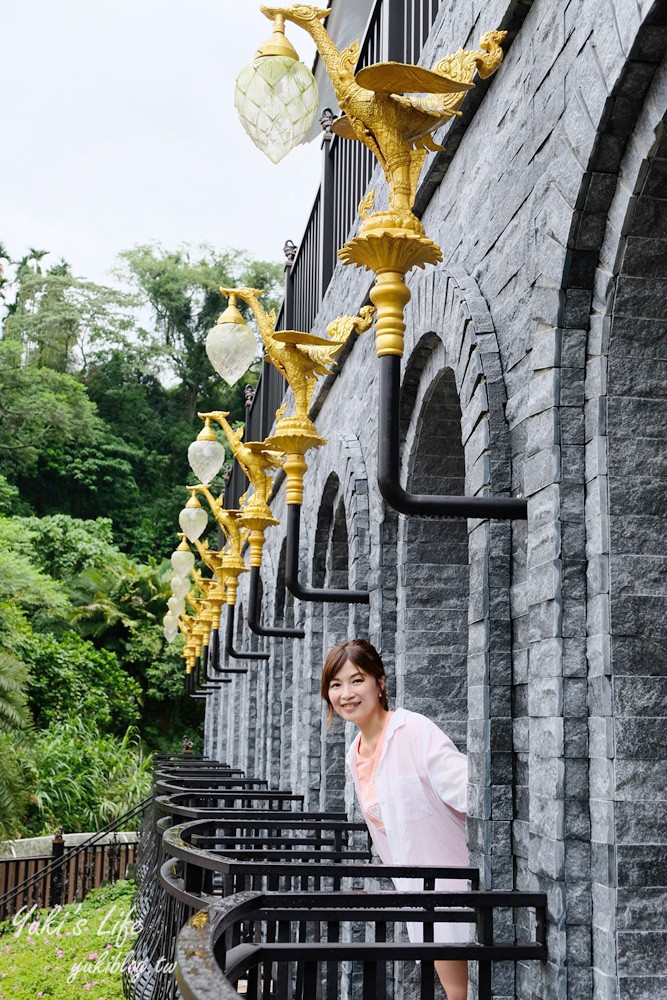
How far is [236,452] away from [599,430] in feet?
14.3

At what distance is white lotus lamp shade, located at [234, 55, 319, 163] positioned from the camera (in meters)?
3.47

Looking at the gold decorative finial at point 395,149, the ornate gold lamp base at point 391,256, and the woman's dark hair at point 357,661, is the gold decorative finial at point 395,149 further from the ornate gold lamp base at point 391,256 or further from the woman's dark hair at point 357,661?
the woman's dark hair at point 357,661

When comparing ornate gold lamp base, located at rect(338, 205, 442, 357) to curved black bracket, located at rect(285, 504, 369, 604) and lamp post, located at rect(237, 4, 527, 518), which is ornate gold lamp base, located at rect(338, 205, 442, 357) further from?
curved black bracket, located at rect(285, 504, 369, 604)

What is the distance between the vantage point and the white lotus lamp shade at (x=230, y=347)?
572 cm

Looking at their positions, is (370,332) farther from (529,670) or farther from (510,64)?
(529,670)

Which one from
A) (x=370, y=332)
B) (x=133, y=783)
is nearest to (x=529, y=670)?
(x=370, y=332)

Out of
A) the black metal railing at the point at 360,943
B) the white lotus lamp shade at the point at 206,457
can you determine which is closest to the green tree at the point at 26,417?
the white lotus lamp shade at the point at 206,457

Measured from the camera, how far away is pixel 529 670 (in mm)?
2965

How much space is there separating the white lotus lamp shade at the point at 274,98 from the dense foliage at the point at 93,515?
1189 centimetres

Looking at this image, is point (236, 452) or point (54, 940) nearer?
point (236, 452)

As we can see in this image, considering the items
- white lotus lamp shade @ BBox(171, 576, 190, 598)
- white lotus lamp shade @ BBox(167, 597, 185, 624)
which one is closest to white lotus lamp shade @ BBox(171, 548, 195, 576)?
white lotus lamp shade @ BBox(171, 576, 190, 598)

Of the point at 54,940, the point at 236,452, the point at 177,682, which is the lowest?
the point at 54,940

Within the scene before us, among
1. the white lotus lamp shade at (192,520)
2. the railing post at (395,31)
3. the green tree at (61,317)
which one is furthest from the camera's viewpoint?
the green tree at (61,317)

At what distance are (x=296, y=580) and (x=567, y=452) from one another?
278cm
